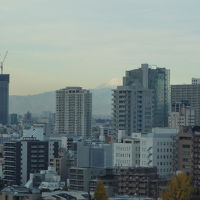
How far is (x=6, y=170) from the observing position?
94688 mm

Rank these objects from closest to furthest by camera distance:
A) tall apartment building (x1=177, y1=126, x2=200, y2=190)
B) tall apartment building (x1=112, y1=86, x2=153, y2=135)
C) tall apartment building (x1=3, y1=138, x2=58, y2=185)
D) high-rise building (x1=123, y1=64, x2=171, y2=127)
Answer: tall apartment building (x1=177, y1=126, x2=200, y2=190) < tall apartment building (x1=3, y1=138, x2=58, y2=185) < tall apartment building (x1=112, y1=86, x2=153, y2=135) < high-rise building (x1=123, y1=64, x2=171, y2=127)

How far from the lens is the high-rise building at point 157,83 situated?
143m

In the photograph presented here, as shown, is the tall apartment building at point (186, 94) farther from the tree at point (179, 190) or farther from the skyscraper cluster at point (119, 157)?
the tree at point (179, 190)

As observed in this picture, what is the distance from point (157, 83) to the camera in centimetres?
15225

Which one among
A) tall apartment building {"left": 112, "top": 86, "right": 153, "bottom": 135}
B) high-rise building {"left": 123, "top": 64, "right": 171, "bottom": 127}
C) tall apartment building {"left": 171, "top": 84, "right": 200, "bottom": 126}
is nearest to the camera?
tall apartment building {"left": 112, "top": 86, "right": 153, "bottom": 135}

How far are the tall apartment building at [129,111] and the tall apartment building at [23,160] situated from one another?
47.5 ft

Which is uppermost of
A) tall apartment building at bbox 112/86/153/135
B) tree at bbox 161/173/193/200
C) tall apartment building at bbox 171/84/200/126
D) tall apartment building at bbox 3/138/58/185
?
tall apartment building at bbox 171/84/200/126

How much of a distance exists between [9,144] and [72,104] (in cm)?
6272

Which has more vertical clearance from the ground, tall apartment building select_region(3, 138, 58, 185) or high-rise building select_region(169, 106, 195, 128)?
high-rise building select_region(169, 106, 195, 128)

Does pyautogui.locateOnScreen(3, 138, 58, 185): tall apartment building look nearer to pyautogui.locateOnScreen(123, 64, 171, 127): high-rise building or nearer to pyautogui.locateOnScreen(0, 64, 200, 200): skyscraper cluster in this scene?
pyautogui.locateOnScreen(0, 64, 200, 200): skyscraper cluster

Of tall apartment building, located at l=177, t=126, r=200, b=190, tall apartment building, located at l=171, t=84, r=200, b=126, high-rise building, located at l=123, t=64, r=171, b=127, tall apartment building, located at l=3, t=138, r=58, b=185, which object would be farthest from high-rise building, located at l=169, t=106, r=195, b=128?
tall apartment building, located at l=177, t=126, r=200, b=190

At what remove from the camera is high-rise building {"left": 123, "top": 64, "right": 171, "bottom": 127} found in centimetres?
14325

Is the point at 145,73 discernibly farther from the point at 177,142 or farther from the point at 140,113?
the point at 177,142

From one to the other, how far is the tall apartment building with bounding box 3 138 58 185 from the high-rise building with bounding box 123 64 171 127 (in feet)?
146
